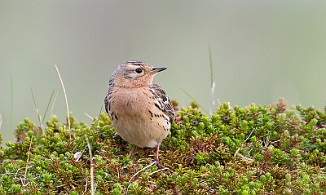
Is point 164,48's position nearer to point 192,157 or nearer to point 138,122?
point 138,122

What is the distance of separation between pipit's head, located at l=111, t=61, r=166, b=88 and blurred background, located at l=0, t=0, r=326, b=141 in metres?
4.66

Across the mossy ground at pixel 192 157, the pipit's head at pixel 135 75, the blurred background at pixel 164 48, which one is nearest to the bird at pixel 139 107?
the pipit's head at pixel 135 75

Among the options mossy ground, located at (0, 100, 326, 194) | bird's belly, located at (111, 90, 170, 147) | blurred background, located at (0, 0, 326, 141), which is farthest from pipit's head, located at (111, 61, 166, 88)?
blurred background, located at (0, 0, 326, 141)

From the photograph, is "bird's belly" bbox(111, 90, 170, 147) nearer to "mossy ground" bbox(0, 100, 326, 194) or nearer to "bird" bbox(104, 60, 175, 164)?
"bird" bbox(104, 60, 175, 164)

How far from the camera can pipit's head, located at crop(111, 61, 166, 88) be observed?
8922 millimetres

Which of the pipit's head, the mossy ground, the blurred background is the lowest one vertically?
the mossy ground

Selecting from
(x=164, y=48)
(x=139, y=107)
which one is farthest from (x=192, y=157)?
(x=164, y=48)

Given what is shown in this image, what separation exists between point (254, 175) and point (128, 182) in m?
1.37

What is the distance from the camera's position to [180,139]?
822 centimetres

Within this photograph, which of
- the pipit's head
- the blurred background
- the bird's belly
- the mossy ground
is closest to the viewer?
the mossy ground

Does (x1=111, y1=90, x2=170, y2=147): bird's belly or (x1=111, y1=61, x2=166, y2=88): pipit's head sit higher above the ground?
(x1=111, y1=61, x2=166, y2=88): pipit's head

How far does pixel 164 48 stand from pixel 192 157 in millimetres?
10398

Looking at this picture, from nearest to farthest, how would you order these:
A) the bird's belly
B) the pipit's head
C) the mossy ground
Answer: the mossy ground → the bird's belly → the pipit's head

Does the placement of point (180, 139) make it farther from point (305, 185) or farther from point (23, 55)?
point (23, 55)
